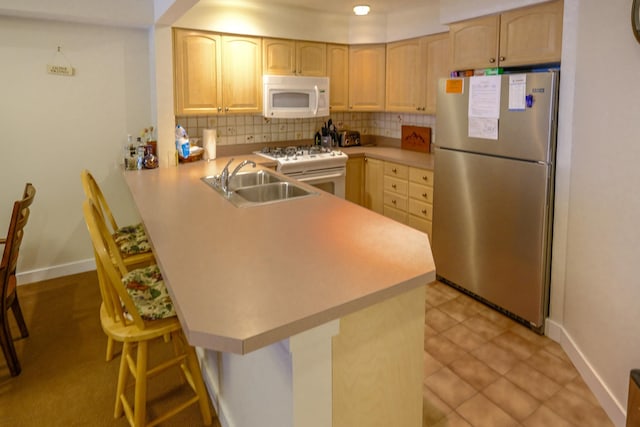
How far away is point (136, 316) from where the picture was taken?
164cm

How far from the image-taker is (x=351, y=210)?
2236 mm

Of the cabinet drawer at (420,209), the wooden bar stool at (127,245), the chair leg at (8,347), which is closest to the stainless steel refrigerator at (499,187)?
the cabinet drawer at (420,209)

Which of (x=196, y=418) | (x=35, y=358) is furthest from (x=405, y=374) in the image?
(x=35, y=358)

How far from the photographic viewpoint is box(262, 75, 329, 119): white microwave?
400cm

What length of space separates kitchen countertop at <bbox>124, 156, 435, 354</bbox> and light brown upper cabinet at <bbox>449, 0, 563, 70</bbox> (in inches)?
60.5

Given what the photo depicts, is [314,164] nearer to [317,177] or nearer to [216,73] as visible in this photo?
[317,177]

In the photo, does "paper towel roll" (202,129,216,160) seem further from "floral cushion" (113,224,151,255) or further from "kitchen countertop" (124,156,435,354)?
"kitchen countertop" (124,156,435,354)

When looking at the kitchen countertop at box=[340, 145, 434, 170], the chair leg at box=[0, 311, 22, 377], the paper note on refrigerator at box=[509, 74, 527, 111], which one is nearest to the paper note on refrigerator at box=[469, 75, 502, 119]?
the paper note on refrigerator at box=[509, 74, 527, 111]

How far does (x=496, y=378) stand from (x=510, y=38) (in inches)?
82.0

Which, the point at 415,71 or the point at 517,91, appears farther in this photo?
the point at 415,71

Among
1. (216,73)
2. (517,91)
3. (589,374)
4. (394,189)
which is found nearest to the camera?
(589,374)

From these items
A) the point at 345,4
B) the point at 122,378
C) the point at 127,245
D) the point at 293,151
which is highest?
the point at 345,4

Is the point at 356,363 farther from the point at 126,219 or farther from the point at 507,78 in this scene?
the point at 126,219

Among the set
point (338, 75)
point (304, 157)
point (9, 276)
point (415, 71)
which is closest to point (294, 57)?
point (338, 75)
